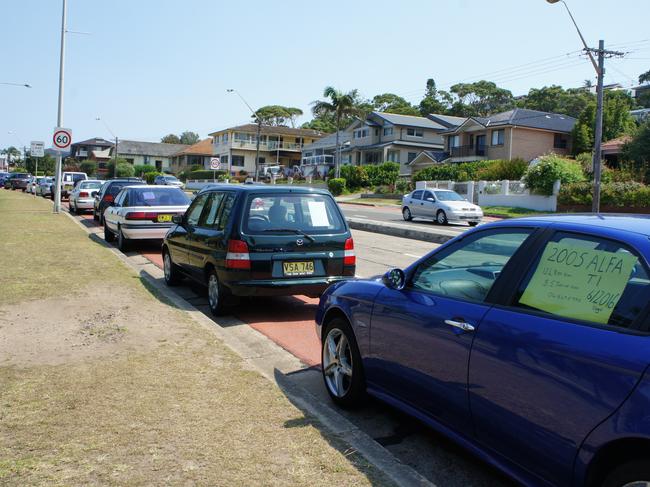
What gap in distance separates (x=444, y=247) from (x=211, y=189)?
5.49 metres

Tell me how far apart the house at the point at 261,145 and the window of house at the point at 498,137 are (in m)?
42.2

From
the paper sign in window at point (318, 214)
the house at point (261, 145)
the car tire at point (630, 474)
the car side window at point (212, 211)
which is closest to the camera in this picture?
the car tire at point (630, 474)

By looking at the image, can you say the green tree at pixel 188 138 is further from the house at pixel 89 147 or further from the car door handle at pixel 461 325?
the car door handle at pixel 461 325

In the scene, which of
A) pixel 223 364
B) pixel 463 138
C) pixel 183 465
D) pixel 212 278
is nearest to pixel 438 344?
pixel 183 465

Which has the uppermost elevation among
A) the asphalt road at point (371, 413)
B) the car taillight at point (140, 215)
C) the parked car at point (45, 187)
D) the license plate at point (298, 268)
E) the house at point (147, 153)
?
the house at point (147, 153)

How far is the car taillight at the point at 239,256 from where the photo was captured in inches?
292

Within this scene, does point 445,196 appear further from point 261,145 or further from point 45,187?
point 261,145

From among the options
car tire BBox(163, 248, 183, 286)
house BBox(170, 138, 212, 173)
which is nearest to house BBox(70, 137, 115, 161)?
house BBox(170, 138, 212, 173)

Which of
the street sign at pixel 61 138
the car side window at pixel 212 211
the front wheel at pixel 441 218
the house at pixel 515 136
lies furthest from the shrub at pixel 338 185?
the car side window at pixel 212 211

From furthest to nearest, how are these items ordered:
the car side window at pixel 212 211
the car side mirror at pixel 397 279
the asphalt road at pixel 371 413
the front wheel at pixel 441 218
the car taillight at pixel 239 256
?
the front wheel at pixel 441 218 → the car side window at pixel 212 211 → the car taillight at pixel 239 256 → the car side mirror at pixel 397 279 → the asphalt road at pixel 371 413

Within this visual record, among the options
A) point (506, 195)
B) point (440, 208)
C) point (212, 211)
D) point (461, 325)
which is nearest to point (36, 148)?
point (440, 208)

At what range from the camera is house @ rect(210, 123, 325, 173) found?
93750 mm

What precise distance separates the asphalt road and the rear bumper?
41cm

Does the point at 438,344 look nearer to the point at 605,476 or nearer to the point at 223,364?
the point at 605,476
